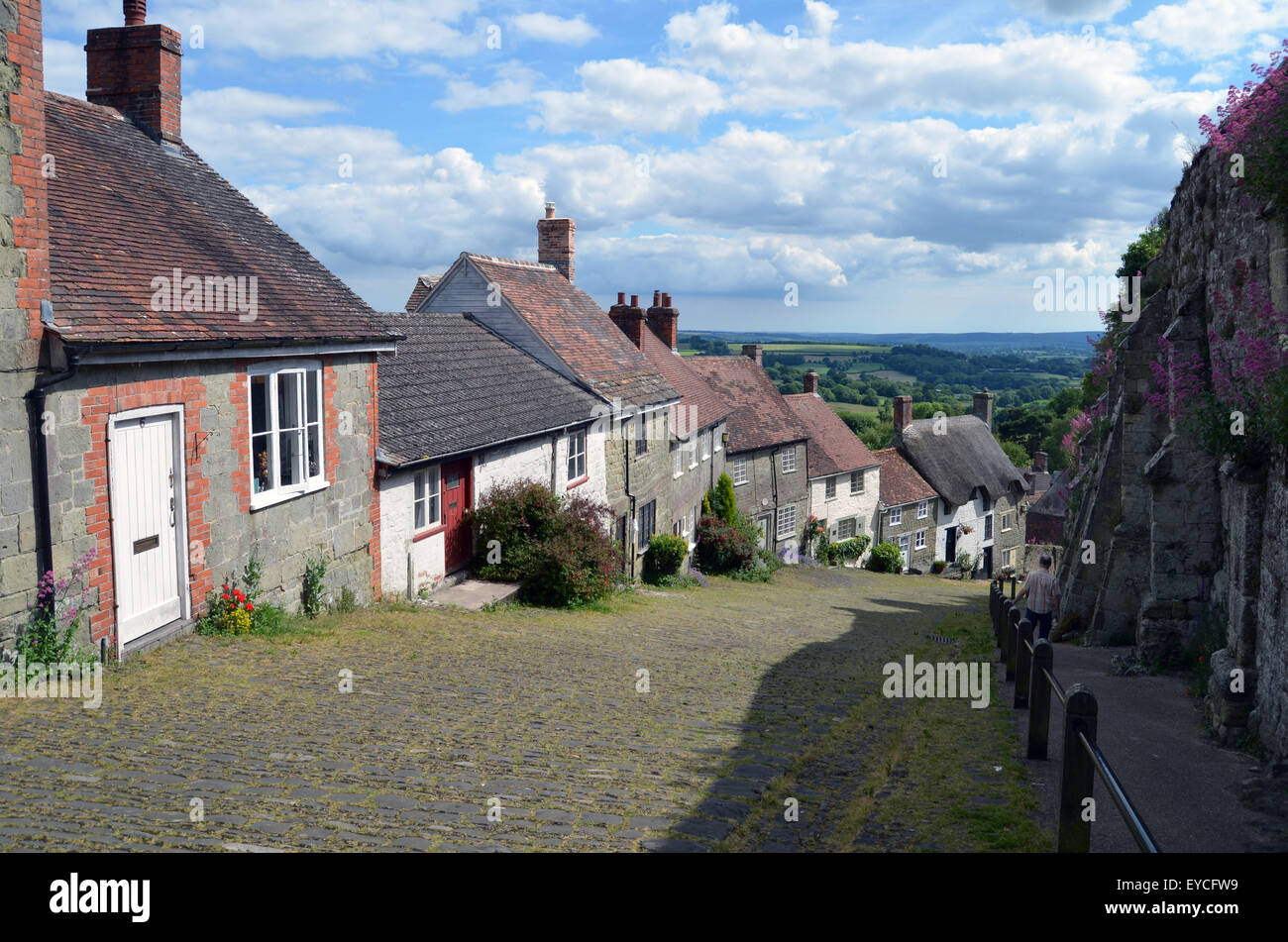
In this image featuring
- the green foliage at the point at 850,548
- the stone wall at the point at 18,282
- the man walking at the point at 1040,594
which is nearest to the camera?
the stone wall at the point at 18,282

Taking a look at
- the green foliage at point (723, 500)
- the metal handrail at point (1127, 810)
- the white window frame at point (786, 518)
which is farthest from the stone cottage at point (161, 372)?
the white window frame at point (786, 518)

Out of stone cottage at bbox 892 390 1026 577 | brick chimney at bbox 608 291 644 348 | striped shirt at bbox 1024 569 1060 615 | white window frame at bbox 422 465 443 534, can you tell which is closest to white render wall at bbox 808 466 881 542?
stone cottage at bbox 892 390 1026 577

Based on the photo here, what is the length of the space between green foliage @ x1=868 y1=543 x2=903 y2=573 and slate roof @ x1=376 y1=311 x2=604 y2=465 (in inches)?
912

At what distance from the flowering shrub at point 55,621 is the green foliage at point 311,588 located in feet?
13.5

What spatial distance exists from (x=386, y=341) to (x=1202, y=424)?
1128cm

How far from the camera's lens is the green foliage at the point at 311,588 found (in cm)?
1336

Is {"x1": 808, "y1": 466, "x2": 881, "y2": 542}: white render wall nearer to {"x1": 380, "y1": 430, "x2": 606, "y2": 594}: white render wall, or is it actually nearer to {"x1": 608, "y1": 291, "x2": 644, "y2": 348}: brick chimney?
{"x1": 608, "y1": 291, "x2": 644, "y2": 348}: brick chimney

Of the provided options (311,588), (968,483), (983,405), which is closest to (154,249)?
(311,588)

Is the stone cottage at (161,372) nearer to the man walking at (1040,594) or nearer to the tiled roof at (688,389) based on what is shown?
the man walking at (1040,594)

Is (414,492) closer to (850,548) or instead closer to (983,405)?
(850,548)

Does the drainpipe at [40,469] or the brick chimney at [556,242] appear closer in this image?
the drainpipe at [40,469]

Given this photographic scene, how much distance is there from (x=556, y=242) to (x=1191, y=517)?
2261 cm

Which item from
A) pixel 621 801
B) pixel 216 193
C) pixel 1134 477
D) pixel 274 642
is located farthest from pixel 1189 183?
pixel 216 193

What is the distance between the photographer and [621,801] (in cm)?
694
